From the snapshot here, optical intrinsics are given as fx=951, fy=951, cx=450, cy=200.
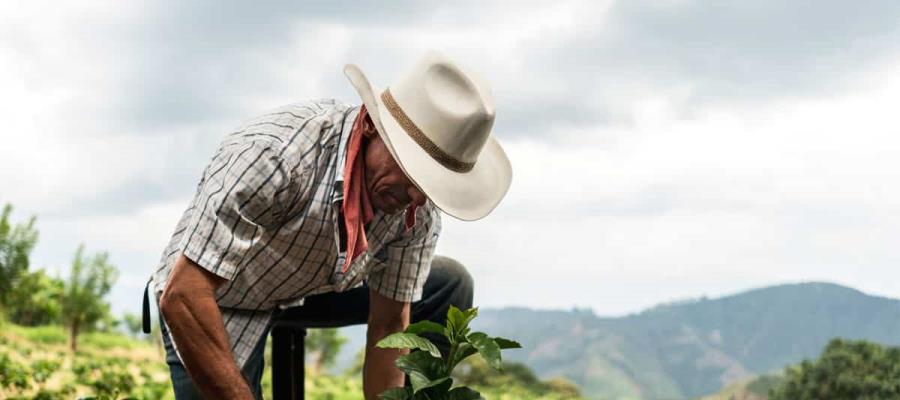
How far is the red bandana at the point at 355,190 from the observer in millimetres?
2461

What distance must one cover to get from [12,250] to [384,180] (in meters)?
9.80

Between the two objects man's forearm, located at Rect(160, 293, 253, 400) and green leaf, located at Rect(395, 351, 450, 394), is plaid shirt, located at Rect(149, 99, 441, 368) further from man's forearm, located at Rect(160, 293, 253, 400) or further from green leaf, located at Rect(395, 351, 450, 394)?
green leaf, located at Rect(395, 351, 450, 394)

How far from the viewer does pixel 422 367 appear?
205 cm

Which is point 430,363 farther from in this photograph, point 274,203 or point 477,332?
point 274,203

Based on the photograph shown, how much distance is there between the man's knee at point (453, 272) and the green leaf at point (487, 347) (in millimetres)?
1269

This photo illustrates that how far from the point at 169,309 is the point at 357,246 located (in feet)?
1.71

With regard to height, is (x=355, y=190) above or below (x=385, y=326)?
above

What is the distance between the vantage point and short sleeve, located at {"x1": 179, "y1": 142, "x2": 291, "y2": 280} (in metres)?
2.37

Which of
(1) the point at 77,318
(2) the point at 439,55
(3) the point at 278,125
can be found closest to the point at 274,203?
(3) the point at 278,125

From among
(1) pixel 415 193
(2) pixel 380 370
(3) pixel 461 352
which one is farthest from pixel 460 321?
(2) pixel 380 370

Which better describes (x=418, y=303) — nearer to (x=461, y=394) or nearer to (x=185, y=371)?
(x=185, y=371)

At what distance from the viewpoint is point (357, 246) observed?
8.53 feet

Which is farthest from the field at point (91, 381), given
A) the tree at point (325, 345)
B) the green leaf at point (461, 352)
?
the tree at point (325, 345)

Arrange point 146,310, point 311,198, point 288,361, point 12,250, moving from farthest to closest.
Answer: point 12,250 < point 288,361 < point 146,310 < point 311,198
